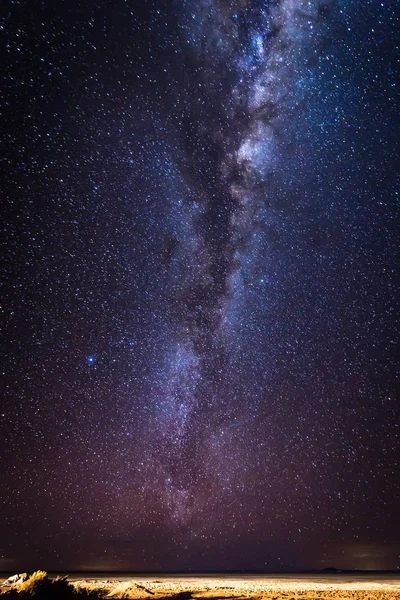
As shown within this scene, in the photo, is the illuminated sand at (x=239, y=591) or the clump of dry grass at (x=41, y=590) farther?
the illuminated sand at (x=239, y=591)

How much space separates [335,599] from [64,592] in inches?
480

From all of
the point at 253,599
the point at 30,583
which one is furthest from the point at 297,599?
the point at 30,583

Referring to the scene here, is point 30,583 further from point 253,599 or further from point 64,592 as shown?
point 253,599

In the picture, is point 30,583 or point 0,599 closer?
point 0,599

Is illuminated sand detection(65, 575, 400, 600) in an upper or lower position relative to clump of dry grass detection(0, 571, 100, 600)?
lower

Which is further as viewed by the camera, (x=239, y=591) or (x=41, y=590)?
(x=239, y=591)

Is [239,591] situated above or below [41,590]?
below

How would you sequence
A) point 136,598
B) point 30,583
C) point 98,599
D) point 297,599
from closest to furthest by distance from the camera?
1. point 30,583
2. point 98,599
3. point 136,598
4. point 297,599

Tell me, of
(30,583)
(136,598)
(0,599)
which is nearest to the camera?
(0,599)

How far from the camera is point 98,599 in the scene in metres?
12.5

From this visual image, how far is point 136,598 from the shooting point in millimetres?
14477

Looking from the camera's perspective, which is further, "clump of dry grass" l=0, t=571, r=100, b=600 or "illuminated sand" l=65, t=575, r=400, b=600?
"illuminated sand" l=65, t=575, r=400, b=600

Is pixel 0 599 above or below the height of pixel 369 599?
above

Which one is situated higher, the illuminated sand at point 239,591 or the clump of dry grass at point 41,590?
the clump of dry grass at point 41,590
